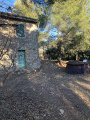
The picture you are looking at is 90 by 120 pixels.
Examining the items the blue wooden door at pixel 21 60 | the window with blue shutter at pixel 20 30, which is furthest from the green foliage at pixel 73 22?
the blue wooden door at pixel 21 60

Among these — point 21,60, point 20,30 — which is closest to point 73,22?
point 20,30

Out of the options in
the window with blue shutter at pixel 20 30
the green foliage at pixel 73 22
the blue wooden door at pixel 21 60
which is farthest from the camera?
the green foliage at pixel 73 22

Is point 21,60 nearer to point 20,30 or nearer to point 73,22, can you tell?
point 20,30

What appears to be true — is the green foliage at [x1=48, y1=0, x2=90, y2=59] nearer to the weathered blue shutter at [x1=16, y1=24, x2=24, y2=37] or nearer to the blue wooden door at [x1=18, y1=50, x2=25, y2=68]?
the weathered blue shutter at [x1=16, y1=24, x2=24, y2=37]

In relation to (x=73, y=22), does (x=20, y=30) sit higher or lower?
lower

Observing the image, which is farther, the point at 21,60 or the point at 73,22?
the point at 73,22

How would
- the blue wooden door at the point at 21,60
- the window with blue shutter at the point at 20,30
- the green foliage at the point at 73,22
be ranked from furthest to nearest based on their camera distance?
the green foliage at the point at 73,22, the blue wooden door at the point at 21,60, the window with blue shutter at the point at 20,30

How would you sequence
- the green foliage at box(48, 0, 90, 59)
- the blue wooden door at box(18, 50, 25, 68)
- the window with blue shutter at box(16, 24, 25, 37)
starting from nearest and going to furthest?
the window with blue shutter at box(16, 24, 25, 37)
the blue wooden door at box(18, 50, 25, 68)
the green foliage at box(48, 0, 90, 59)

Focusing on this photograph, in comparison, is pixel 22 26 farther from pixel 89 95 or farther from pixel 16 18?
pixel 89 95

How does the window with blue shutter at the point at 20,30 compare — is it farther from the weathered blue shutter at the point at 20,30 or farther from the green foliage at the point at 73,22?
the green foliage at the point at 73,22

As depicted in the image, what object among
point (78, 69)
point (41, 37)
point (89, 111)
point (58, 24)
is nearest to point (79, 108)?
point (89, 111)

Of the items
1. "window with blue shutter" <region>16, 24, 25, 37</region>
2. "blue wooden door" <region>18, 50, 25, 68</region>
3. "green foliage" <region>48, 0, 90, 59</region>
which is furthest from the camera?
"green foliage" <region>48, 0, 90, 59</region>

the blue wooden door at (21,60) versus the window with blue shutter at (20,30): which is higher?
the window with blue shutter at (20,30)

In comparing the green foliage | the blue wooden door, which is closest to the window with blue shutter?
the blue wooden door
